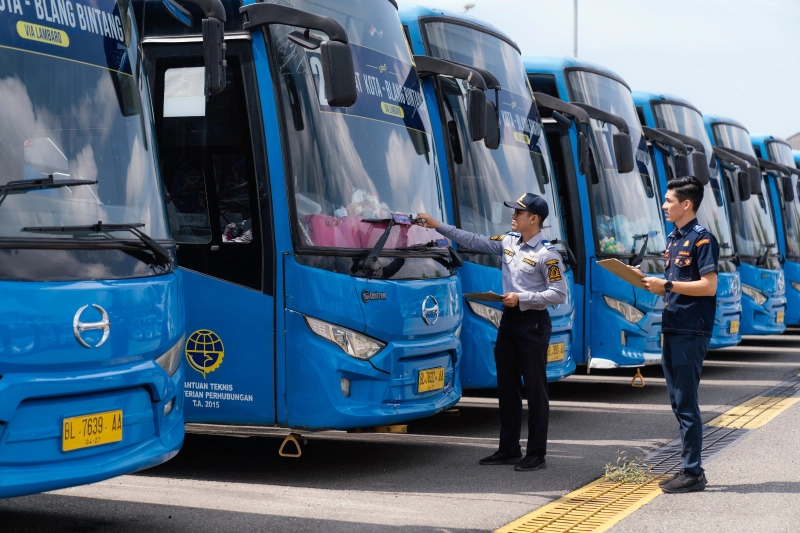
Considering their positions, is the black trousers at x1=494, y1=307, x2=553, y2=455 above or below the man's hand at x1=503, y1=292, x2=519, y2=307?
below

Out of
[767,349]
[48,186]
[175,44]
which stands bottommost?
[767,349]

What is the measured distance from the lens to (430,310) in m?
7.86

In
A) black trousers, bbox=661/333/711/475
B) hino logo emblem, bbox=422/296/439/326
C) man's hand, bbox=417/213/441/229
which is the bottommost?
black trousers, bbox=661/333/711/475

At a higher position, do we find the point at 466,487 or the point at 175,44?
the point at 175,44

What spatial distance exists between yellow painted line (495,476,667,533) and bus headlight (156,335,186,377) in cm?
185

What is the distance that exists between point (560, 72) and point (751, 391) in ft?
13.4

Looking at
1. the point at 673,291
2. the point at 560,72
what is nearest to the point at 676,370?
the point at 673,291

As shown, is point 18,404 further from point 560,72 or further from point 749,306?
point 749,306

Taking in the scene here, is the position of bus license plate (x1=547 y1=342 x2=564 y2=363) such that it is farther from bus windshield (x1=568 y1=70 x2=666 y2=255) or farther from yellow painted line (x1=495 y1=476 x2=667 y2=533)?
yellow painted line (x1=495 y1=476 x2=667 y2=533)

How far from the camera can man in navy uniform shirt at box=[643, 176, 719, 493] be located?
23.3ft

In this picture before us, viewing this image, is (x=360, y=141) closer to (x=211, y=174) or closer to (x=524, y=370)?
(x=211, y=174)

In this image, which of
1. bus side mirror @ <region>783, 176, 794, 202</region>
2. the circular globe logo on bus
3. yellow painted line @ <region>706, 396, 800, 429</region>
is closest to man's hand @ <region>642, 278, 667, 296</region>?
the circular globe logo on bus

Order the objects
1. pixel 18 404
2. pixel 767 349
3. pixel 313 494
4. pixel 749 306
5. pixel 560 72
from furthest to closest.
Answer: pixel 767 349 < pixel 749 306 < pixel 560 72 < pixel 313 494 < pixel 18 404

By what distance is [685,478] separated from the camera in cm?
709
